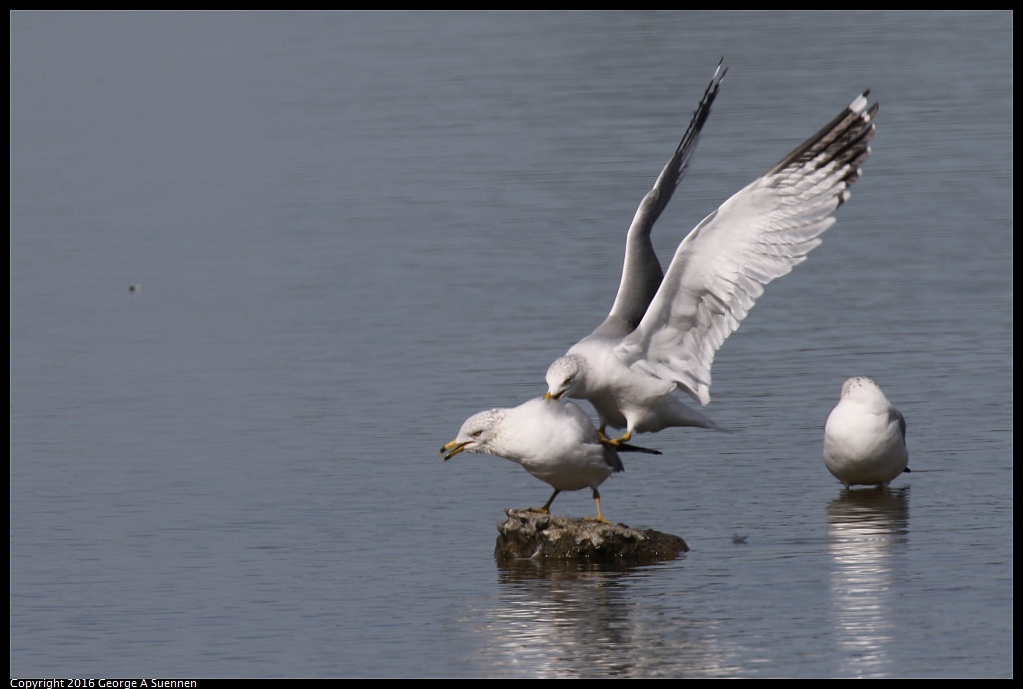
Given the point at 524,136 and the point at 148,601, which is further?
the point at 524,136

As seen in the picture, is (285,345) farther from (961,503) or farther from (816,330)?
(961,503)

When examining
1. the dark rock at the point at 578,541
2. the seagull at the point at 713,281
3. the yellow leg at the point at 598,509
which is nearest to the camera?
the dark rock at the point at 578,541

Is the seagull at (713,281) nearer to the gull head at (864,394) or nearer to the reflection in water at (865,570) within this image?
the gull head at (864,394)

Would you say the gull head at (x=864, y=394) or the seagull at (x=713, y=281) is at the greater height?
the seagull at (x=713, y=281)

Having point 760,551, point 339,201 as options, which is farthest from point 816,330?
point 339,201

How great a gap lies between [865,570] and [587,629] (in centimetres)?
149

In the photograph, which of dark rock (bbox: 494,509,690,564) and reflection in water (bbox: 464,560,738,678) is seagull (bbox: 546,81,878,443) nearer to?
dark rock (bbox: 494,509,690,564)

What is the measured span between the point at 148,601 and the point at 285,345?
19.5 ft

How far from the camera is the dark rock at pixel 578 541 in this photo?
374 inches

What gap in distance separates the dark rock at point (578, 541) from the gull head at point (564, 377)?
25.2 inches

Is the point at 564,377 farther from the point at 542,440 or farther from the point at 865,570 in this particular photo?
the point at 865,570

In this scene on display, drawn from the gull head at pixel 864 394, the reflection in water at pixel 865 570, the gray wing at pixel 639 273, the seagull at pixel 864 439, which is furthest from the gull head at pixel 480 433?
the gull head at pixel 864 394

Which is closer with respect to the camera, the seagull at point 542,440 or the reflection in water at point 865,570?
the reflection in water at point 865,570

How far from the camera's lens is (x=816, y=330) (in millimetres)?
14523
